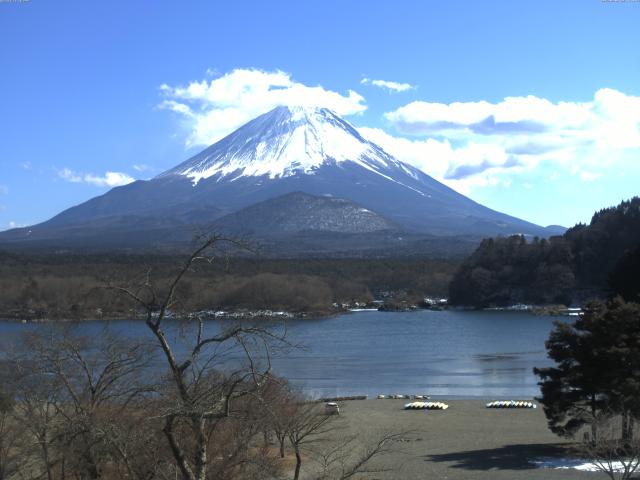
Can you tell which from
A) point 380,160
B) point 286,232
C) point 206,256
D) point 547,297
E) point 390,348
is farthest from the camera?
point 380,160

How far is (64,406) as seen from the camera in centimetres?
913

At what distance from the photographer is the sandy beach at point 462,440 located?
13.8m

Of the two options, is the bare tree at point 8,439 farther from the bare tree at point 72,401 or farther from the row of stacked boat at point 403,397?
the row of stacked boat at point 403,397

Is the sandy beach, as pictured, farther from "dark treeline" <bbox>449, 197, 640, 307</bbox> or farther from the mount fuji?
the mount fuji

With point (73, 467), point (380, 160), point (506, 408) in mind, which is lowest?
point (506, 408)

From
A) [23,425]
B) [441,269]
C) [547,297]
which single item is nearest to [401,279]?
[441,269]

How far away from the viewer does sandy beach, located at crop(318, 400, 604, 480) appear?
1377 centimetres

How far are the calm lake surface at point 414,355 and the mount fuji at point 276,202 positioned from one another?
191ft

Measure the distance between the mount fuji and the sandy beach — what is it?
84.4 meters

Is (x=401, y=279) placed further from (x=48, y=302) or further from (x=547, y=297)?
(x=48, y=302)

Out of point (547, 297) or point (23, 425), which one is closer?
point (23, 425)

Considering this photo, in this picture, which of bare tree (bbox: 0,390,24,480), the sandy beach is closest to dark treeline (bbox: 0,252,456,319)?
the sandy beach

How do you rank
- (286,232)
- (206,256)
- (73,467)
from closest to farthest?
(206,256), (73,467), (286,232)

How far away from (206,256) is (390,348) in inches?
1379
